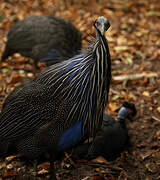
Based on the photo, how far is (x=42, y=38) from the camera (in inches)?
151

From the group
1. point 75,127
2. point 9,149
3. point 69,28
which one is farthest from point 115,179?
point 69,28

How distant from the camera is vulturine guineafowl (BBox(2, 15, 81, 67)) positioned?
378cm

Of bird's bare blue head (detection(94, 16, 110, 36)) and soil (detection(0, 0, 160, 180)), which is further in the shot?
soil (detection(0, 0, 160, 180))

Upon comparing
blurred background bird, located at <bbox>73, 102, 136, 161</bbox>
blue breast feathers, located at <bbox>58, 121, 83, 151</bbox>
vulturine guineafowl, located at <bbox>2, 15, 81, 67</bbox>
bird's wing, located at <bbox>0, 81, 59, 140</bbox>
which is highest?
vulturine guineafowl, located at <bbox>2, 15, 81, 67</bbox>

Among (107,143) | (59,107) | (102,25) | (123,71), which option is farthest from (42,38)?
(102,25)

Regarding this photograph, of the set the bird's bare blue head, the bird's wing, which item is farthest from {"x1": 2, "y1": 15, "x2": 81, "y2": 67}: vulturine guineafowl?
the bird's bare blue head

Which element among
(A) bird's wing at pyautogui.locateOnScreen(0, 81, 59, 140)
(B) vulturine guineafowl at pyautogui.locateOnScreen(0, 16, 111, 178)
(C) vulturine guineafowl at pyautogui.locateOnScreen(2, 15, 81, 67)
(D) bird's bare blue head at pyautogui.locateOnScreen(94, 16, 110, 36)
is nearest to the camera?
(D) bird's bare blue head at pyautogui.locateOnScreen(94, 16, 110, 36)

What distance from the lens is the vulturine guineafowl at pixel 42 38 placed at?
378 centimetres

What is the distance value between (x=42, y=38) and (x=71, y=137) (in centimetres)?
190

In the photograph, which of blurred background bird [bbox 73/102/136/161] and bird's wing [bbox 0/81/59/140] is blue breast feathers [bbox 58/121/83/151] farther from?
blurred background bird [bbox 73/102/136/161]

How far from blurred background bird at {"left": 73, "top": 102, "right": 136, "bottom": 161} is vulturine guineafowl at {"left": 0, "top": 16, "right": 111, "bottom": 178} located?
0.57 meters

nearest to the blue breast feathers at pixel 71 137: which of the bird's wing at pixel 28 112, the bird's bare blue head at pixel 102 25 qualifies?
the bird's wing at pixel 28 112

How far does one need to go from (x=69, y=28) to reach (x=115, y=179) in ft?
6.99

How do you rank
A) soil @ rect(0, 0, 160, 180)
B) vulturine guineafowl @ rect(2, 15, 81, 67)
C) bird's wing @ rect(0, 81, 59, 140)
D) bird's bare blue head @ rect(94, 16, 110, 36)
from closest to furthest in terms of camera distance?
bird's bare blue head @ rect(94, 16, 110, 36) → bird's wing @ rect(0, 81, 59, 140) → soil @ rect(0, 0, 160, 180) → vulturine guineafowl @ rect(2, 15, 81, 67)
